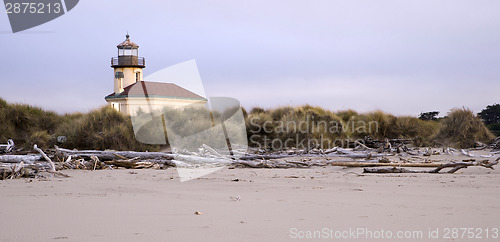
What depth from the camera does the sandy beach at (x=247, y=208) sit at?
2514mm

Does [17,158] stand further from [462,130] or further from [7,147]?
[462,130]

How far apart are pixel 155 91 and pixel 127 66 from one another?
12.7 feet

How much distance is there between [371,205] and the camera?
131 inches

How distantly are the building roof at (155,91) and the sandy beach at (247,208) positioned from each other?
28.4 meters

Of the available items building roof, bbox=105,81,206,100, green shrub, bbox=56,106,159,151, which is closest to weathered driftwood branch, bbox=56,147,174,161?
green shrub, bbox=56,106,159,151

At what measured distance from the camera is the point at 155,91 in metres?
35.4

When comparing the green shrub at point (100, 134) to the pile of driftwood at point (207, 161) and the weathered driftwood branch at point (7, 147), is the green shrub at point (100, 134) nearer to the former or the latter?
the weathered driftwood branch at point (7, 147)

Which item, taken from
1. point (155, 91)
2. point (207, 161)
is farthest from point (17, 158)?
point (155, 91)

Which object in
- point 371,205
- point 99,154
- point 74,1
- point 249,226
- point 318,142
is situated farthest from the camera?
point 318,142

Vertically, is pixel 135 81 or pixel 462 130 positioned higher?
pixel 135 81

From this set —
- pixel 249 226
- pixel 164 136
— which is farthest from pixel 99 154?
pixel 249 226

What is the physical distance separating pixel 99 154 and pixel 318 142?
6.49 m

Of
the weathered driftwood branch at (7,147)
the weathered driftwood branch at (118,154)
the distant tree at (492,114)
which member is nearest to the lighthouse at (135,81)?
the distant tree at (492,114)

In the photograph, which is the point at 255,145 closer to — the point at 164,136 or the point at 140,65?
the point at 164,136
